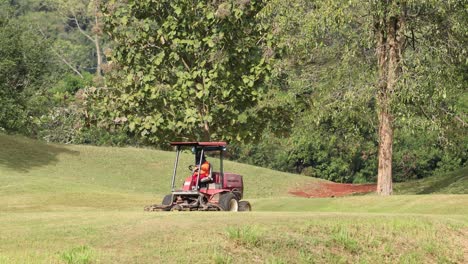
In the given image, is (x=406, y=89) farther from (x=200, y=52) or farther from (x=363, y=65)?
(x=200, y=52)

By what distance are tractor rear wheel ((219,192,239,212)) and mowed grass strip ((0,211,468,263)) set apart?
280 cm

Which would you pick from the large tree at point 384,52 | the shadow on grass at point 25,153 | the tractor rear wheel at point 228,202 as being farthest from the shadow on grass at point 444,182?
the shadow on grass at point 25,153

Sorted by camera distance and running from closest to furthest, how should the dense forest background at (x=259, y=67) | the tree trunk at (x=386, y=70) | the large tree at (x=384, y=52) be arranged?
the large tree at (x=384, y=52)
the dense forest background at (x=259, y=67)
the tree trunk at (x=386, y=70)

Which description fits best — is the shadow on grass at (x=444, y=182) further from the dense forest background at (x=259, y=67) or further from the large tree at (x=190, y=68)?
the large tree at (x=190, y=68)

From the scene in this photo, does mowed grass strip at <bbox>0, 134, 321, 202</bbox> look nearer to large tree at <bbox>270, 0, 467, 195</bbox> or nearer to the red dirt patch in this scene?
the red dirt patch

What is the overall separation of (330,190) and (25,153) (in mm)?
16687

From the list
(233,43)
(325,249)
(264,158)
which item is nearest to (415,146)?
(264,158)

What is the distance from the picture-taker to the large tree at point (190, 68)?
29.2m

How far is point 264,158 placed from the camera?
62906 mm

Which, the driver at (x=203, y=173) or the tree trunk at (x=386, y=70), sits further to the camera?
the tree trunk at (x=386, y=70)

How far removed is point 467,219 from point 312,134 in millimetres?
17127

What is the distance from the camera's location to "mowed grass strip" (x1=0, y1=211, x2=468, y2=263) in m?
15.0

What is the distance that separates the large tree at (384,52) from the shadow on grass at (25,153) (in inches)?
717

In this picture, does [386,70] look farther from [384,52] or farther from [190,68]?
[190,68]
